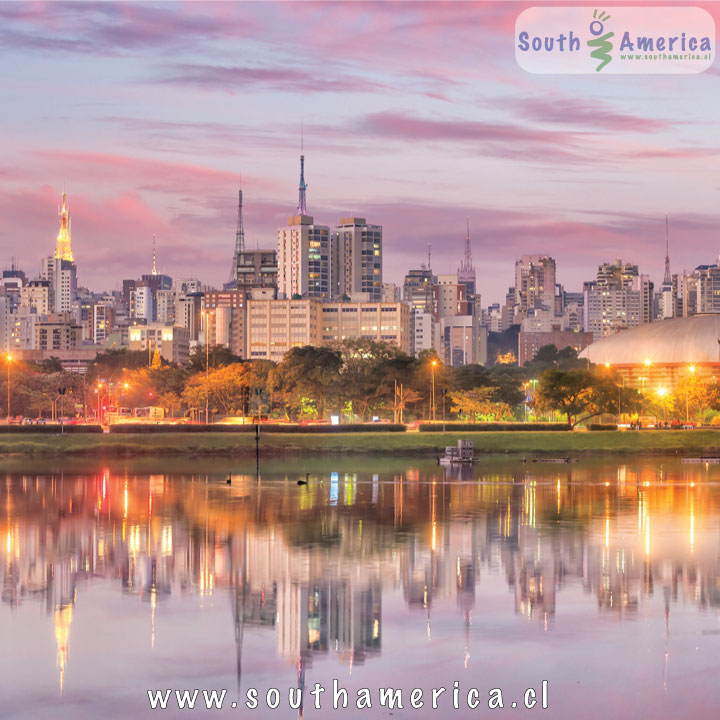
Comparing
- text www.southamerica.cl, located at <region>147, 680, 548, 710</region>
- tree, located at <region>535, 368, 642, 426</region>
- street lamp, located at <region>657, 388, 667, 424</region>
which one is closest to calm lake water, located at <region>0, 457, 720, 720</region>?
text www.southamerica.cl, located at <region>147, 680, 548, 710</region>

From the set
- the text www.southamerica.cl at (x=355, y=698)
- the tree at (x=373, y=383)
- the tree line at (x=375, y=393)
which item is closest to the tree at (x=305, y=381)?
the tree line at (x=375, y=393)

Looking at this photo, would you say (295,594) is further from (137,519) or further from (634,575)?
(137,519)

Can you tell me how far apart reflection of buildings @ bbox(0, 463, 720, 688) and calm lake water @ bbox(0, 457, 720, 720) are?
0.41ft

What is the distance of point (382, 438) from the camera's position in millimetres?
115000

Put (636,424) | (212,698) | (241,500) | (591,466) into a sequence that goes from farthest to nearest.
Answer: (636,424) → (591,466) → (241,500) → (212,698)

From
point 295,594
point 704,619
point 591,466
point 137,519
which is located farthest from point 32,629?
point 591,466

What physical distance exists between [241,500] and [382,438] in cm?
5532

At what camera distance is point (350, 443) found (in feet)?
373

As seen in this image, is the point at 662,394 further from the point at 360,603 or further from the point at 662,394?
the point at 360,603

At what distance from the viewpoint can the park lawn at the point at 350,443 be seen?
109m

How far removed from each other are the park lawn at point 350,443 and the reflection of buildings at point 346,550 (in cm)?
4003

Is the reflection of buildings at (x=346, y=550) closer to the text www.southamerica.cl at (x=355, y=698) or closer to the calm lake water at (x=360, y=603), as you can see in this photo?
the calm lake water at (x=360, y=603)

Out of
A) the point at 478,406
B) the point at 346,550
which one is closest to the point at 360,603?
the point at 346,550

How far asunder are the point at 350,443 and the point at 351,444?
0.74 feet
